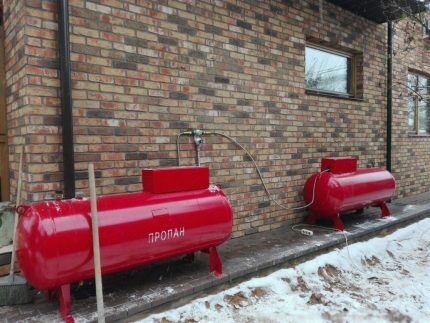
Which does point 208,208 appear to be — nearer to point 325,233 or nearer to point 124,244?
point 124,244

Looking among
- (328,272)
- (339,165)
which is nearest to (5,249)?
(328,272)

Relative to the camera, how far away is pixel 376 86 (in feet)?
21.2

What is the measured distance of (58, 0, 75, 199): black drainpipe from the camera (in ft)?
9.86

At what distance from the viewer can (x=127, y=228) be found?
8.84ft

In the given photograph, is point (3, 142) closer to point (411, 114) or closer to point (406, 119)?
point (406, 119)

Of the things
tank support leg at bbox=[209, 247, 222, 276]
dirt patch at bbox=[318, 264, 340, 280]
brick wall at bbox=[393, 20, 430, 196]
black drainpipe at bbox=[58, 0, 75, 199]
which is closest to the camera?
black drainpipe at bbox=[58, 0, 75, 199]

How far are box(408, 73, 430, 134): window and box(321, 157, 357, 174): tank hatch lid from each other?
3505 mm

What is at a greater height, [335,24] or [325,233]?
[335,24]

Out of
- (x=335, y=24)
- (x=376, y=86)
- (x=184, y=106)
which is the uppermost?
(x=335, y=24)

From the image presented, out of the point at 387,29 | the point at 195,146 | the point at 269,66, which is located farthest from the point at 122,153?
the point at 387,29

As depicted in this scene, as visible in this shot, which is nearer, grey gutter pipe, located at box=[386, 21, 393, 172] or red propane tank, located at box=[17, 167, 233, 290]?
red propane tank, located at box=[17, 167, 233, 290]

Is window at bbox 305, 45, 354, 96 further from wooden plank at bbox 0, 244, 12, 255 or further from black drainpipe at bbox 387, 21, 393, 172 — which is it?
wooden plank at bbox 0, 244, 12, 255

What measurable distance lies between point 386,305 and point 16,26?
3.87m

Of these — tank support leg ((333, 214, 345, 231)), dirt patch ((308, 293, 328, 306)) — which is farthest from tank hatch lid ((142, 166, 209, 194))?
tank support leg ((333, 214, 345, 231))
